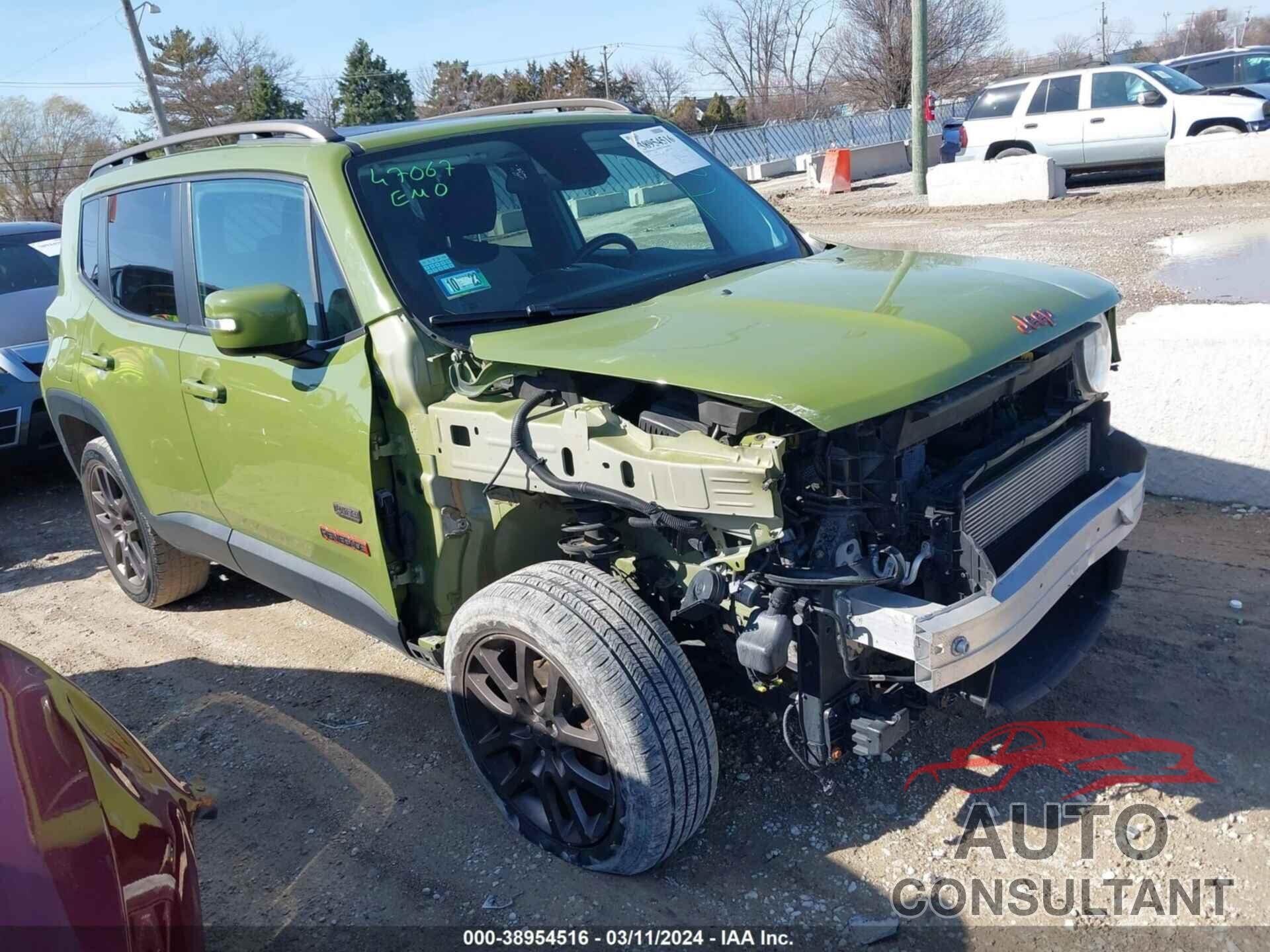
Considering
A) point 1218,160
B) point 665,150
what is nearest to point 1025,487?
point 665,150

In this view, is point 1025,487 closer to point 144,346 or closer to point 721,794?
point 721,794

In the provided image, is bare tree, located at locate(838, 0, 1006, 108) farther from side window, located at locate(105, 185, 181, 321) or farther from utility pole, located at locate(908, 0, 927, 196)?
side window, located at locate(105, 185, 181, 321)

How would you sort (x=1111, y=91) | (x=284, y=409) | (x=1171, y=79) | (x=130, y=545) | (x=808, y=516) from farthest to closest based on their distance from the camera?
(x=1111, y=91)
(x=1171, y=79)
(x=130, y=545)
(x=284, y=409)
(x=808, y=516)

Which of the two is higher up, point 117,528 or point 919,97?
point 919,97

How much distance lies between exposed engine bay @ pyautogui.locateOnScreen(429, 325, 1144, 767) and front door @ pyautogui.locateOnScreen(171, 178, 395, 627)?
417mm

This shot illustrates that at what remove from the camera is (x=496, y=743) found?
3.17m

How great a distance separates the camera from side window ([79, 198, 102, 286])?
459 centimetres

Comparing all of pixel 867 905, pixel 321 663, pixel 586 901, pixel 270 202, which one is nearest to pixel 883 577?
pixel 867 905

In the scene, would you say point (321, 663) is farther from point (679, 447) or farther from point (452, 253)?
point (679, 447)

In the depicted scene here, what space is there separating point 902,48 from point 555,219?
41571 mm

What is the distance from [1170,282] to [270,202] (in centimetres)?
782

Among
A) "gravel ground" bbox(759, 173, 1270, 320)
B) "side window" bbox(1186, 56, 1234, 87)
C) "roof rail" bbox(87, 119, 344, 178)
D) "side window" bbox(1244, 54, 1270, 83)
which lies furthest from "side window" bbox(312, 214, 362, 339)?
"side window" bbox(1244, 54, 1270, 83)

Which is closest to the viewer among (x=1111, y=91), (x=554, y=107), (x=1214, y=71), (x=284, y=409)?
(x=284, y=409)

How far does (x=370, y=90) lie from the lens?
5041 centimetres
